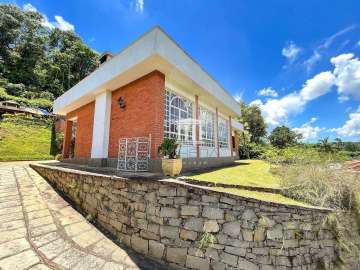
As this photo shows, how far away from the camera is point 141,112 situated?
7.95 metres

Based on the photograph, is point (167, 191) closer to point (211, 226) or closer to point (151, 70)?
point (211, 226)

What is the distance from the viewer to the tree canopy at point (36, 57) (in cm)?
3406

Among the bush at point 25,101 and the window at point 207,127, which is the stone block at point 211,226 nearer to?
the window at point 207,127

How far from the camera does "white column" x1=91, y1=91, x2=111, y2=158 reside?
30.9 ft

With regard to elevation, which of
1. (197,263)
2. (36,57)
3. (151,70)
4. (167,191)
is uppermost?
(36,57)

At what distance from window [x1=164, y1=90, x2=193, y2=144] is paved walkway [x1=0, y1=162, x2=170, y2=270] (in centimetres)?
438

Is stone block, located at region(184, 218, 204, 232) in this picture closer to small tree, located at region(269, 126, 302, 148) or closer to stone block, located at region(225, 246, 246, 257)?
stone block, located at region(225, 246, 246, 257)

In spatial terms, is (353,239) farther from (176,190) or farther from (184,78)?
(184,78)

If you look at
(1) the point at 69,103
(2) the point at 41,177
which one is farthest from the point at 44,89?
(2) the point at 41,177

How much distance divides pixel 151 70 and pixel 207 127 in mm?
5515

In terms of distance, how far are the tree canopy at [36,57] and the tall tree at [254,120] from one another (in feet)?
116

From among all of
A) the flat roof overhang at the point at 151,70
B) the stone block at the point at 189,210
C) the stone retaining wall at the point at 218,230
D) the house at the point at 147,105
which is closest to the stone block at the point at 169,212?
the stone retaining wall at the point at 218,230

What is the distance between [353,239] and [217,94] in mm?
8414

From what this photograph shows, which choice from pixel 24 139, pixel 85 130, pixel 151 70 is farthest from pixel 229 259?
pixel 24 139
